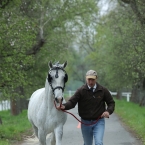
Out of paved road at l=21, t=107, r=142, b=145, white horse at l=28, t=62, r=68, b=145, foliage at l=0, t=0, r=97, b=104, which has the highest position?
foliage at l=0, t=0, r=97, b=104

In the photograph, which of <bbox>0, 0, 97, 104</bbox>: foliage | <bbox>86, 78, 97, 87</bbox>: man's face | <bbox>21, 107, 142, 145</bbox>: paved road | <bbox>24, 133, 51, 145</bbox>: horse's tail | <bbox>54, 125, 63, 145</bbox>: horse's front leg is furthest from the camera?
<bbox>0, 0, 97, 104</bbox>: foliage

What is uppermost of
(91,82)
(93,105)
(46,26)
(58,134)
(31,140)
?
(46,26)

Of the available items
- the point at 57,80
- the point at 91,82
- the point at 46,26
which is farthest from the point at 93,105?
the point at 46,26

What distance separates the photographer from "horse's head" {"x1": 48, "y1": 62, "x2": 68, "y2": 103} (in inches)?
333

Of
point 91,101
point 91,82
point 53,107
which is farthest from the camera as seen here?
point 53,107

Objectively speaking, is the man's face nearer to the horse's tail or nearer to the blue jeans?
the blue jeans

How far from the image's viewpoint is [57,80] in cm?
860

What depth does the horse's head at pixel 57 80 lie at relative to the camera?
27.8ft

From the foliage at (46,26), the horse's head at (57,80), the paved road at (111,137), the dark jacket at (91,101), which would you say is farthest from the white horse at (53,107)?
the foliage at (46,26)

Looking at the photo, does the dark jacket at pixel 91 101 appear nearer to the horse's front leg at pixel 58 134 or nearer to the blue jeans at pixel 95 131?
the blue jeans at pixel 95 131

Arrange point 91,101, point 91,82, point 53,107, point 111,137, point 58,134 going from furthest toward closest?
point 111,137 < point 53,107 < point 58,134 < point 91,101 < point 91,82

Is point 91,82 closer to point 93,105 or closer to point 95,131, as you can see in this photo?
point 93,105

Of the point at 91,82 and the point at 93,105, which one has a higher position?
the point at 91,82

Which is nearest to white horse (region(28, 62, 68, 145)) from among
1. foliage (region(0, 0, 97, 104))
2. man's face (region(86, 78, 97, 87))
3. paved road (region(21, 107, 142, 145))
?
man's face (region(86, 78, 97, 87))
